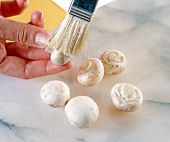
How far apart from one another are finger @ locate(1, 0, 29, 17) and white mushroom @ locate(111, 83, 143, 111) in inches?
16.8

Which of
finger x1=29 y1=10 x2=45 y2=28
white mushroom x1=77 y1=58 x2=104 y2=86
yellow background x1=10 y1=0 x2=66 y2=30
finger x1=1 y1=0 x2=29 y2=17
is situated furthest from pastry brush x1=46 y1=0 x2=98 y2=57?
yellow background x1=10 y1=0 x2=66 y2=30

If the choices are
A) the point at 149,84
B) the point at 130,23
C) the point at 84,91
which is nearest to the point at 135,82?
the point at 149,84

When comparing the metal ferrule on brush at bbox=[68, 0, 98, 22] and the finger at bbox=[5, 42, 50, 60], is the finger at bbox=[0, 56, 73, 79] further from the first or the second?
the metal ferrule on brush at bbox=[68, 0, 98, 22]

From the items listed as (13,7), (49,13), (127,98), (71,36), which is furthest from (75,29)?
(49,13)

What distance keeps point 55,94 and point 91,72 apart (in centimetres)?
12

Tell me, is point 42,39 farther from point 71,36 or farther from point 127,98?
point 127,98

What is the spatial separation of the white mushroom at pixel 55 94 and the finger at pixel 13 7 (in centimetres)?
33

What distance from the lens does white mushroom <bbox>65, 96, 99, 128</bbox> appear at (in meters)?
0.82

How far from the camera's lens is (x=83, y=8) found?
2.54 feet

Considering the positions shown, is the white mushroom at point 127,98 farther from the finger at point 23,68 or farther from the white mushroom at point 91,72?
the finger at point 23,68

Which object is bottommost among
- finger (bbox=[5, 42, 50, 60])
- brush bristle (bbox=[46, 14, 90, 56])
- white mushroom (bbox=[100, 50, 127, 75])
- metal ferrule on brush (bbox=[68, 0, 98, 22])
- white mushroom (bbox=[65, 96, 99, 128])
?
white mushroom (bbox=[65, 96, 99, 128])

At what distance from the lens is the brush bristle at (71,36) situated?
789 millimetres

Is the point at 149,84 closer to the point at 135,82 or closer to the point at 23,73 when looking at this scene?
the point at 135,82

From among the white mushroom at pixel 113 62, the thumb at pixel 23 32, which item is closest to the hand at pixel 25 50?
the thumb at pixel 23 32
